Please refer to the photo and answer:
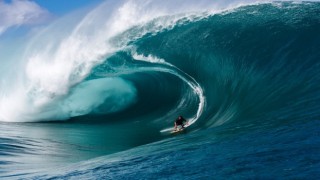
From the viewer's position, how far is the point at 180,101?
18.6 meters

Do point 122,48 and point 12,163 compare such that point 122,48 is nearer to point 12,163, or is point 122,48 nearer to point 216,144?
point 12,163

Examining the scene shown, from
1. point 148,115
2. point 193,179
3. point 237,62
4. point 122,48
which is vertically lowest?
point 193,179

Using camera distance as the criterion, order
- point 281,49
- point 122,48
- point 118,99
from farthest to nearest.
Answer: point 118,99, point 122,48, point 281,49

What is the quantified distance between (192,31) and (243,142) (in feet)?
36.4

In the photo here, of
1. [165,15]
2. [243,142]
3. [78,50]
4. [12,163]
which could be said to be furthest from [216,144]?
[78,50]

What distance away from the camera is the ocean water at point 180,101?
7844 mm

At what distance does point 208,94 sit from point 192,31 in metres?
3.53

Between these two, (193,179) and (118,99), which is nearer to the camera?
(193,179)

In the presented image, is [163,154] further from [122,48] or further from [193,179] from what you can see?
[122,48]

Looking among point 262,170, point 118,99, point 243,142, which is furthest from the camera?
point 118,99

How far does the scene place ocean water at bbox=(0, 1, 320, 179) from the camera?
7.84 metres

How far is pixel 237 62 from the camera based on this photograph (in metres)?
16.2

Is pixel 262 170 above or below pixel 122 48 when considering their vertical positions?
below

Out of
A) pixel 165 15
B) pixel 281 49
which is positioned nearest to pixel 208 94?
pixel 281 49
